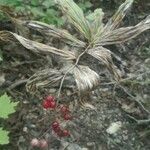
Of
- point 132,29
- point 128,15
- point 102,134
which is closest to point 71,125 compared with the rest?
point 102,134

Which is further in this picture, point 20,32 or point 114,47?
point 114,47

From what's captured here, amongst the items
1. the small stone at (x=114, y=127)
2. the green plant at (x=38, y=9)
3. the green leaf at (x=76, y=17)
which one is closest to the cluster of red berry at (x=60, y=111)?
the small stone at (x=114, y=127)

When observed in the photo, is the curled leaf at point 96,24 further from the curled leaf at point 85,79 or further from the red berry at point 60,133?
the red berry at point 60,133

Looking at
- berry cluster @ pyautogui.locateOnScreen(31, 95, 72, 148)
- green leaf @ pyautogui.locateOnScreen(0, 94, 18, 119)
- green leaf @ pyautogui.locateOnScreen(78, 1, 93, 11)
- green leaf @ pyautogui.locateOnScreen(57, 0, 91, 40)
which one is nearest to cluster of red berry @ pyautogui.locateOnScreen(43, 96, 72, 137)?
berry cluster @ pyautogui.locateOnScreen(31, 95, 72, 148)

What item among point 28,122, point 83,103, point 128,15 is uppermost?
point 128,15

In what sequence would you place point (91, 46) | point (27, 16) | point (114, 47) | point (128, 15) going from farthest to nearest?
point (128, 15) → point (114, 47) → point (27, 16) → point (91, 46)

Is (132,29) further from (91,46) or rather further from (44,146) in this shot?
(44,146)
